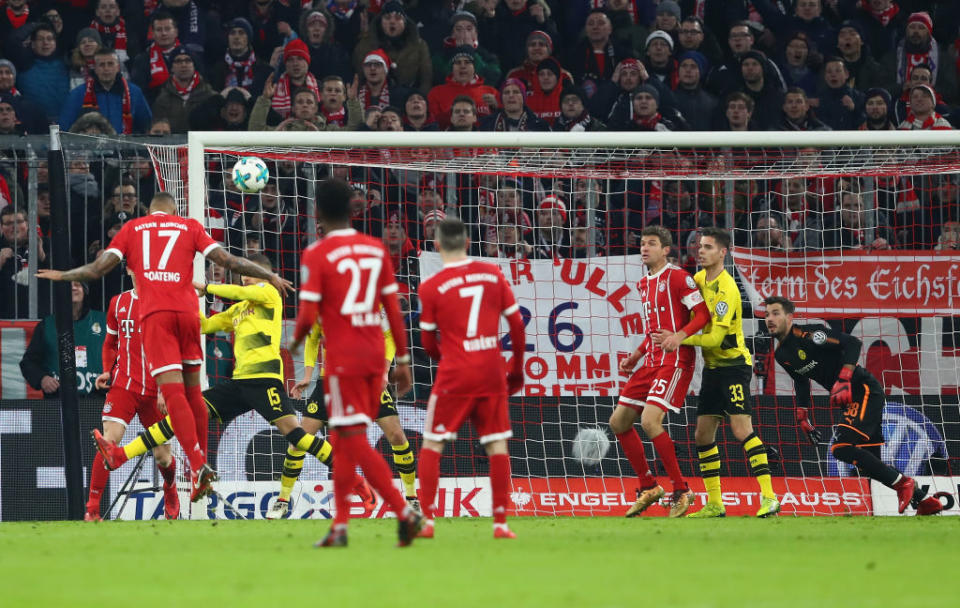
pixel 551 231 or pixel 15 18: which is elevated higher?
pixel 15 18

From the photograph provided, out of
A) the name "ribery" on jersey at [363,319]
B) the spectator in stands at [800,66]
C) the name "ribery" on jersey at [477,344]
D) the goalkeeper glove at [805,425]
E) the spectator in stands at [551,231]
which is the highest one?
the spectator in stands at [800,66]

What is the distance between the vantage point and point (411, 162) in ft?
41.9

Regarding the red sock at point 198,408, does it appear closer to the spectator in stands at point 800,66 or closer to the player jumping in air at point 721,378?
the player jumping in air at point 721,378

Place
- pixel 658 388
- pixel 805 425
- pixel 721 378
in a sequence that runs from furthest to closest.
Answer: pixel 805 425 → pixel 721 378 → pixel 658 388

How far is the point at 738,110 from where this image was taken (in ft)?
48.7

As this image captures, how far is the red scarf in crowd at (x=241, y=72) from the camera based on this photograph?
51.3 ft

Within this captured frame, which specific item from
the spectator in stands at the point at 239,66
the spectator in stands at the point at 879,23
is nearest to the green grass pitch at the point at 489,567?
the spectator in stands at the point at 239,66

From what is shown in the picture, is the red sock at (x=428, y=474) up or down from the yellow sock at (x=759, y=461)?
up

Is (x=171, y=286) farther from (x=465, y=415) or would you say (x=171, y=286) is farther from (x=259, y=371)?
(x=465, y=415)

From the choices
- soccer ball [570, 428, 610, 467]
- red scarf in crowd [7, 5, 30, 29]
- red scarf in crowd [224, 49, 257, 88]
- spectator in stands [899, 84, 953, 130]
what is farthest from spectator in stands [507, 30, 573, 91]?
red scarf in crowd [7, 5, 30, 29]

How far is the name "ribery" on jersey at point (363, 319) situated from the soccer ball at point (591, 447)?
553 centimetres

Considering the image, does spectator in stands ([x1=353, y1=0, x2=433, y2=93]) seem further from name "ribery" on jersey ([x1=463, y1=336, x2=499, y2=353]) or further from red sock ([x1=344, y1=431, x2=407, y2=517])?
red sock ([x1=344, y1=431, x2=407, y2=517])

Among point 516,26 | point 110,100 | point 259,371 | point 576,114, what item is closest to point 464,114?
point 576,114

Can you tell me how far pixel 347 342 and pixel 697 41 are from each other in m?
10.1
